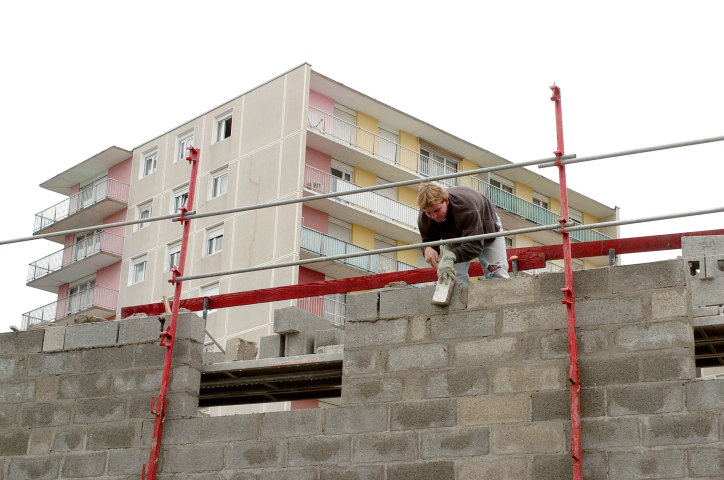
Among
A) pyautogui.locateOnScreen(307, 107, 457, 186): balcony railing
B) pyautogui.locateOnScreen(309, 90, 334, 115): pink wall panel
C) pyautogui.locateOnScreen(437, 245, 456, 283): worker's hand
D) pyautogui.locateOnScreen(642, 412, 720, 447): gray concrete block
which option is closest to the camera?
pyautogui.locateOnScreen(642, 412, 720, 447): gray concrete block

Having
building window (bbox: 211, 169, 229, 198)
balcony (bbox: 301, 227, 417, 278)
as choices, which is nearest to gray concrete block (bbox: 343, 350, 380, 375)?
balcony (bbox: 301, 227, 417, 278)

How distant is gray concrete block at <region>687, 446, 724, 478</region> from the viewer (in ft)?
22.3

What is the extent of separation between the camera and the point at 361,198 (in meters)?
36.4

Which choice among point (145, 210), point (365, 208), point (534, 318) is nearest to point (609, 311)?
point (534, 318)

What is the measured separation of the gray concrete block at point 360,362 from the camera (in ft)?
27.4

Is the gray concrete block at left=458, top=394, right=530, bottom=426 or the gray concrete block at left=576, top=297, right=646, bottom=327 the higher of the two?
the gray concrete block at left=576, top=297, right=646, bottom=327

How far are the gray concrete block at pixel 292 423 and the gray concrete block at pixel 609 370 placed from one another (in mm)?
2085

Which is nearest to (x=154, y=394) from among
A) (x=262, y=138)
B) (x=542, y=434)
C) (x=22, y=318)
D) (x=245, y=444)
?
(x=245, y=444)

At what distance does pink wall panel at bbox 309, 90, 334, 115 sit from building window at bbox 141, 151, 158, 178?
310 inches

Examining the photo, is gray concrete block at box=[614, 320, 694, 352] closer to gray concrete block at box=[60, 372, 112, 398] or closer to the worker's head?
the worker's head

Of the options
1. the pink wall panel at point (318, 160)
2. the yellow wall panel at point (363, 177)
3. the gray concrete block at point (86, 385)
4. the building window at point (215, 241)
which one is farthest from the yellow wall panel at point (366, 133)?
the gray concrete block at point (86, 385)

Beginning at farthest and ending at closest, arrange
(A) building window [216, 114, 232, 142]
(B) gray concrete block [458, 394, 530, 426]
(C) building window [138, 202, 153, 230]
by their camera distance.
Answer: (C) building window [138, 202, 153, 230]
(A) building window [216, 114, 232, 142]
(B) gray concrete block [458, 394, 530, 426]

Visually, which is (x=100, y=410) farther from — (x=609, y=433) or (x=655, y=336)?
(x=655, y=336)

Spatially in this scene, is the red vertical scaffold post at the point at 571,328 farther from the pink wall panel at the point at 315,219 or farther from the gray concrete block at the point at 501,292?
the pink wall panel at the point at 315,219
